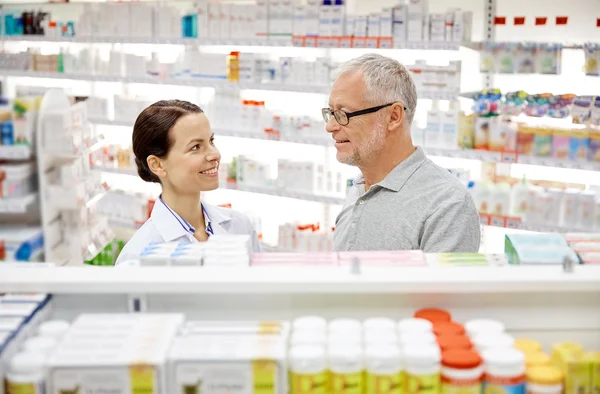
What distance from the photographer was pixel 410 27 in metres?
5.14

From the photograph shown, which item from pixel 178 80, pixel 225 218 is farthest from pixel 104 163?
pixel 225 218

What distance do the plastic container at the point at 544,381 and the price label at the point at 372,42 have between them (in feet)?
13.2

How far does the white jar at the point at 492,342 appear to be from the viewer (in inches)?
59.4

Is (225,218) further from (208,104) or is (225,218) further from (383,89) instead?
(208,104)

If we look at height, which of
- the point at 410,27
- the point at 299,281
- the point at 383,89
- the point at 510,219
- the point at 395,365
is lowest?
the point at 510,219

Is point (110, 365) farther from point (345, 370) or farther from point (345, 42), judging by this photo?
point (345, 42)

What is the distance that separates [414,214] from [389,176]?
22cm

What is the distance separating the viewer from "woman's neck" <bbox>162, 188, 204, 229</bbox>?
2.86m

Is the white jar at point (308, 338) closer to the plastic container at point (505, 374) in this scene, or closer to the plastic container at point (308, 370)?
the plastic container at point (308, 370)

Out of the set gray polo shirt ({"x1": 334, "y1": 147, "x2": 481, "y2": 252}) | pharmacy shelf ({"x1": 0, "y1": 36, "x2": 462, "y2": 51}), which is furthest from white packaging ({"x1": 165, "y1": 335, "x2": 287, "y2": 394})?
pharmacy shelf ({"x1": 0, "y1": 36, "x2": 462, "y2": 51})

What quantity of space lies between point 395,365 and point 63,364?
671 mm

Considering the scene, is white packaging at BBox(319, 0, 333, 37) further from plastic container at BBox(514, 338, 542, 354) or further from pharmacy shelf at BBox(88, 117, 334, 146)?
plastic container at BBox(514, 338, 542, 354)

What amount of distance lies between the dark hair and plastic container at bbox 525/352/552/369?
1.75m

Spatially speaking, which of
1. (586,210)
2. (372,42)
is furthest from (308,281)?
(372,42)
